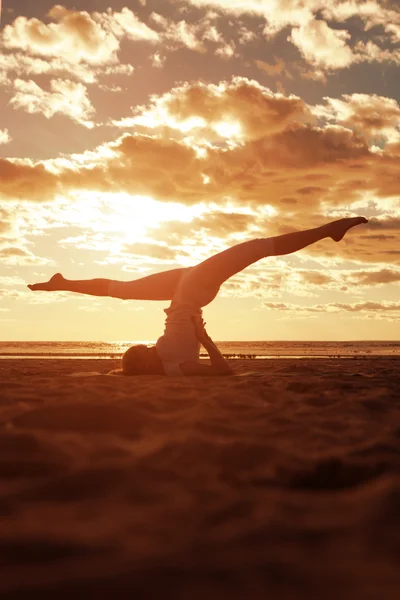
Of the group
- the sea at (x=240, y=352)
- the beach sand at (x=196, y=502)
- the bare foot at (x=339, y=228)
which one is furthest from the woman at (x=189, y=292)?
the sea at (x=240, y=352)

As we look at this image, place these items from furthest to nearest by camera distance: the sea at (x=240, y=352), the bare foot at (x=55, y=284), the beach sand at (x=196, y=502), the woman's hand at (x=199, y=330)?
the sea at (x=240, y=352)
the bare foot at (x=55, y=284)
the woman's hand at (x=199, y=330)
the beach sand at (x=196, y=502)

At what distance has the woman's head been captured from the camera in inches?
268

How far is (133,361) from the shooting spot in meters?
6.85

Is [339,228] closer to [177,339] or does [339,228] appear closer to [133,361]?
[177,339]

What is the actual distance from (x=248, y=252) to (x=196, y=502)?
187 inches

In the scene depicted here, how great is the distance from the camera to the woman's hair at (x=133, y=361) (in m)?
6.83

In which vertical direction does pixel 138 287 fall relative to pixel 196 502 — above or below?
above

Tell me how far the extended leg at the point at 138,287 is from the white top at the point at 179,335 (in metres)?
0.18

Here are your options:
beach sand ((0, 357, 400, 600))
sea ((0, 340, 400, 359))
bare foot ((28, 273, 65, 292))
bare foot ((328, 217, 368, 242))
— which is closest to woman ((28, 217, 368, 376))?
bare foot ((328, 217, 368, 242))

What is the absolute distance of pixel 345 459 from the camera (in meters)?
2.58

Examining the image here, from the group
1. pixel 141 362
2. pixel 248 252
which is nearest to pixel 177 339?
pixel 141 362

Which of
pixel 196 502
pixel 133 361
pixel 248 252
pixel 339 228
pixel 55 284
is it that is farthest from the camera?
pixel 55 284

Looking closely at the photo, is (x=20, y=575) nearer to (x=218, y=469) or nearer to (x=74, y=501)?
(x=74, y=501)

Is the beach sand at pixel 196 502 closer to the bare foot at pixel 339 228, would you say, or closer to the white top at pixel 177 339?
the white top at pixel 177 339
